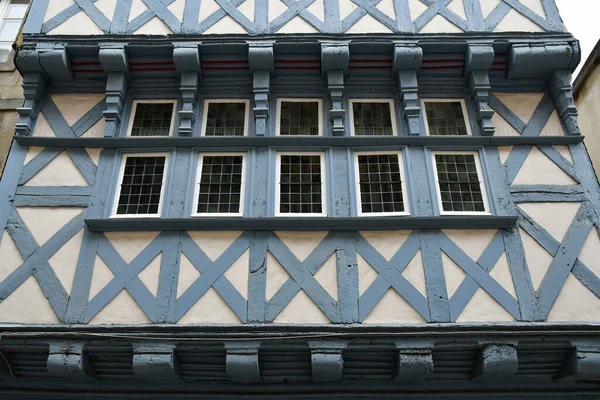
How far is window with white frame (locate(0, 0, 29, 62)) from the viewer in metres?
8.58

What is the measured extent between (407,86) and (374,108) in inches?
20.1

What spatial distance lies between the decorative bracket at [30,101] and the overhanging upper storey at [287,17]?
0.73 meters

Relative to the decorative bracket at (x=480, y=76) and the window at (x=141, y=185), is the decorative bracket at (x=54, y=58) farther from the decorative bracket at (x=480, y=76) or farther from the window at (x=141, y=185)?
the decorative bracket at (x=480, y=76)

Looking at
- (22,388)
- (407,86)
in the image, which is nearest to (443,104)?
(407,86)

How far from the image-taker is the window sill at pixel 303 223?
6406 millimetres

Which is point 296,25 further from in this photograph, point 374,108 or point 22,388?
point 22,388

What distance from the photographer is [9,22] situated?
8.95 metres

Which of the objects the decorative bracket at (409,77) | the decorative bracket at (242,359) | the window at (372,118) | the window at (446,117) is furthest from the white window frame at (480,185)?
the decorative bracket at (242,359)

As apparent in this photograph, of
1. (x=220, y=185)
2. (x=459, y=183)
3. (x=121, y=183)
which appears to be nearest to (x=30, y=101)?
(x=121, y=183)

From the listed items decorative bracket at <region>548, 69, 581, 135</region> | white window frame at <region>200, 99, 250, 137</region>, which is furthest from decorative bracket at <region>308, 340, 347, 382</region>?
decorative bracket at <region>548, 69, 581, 135</region>

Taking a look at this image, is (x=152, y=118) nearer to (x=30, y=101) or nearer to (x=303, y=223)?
(x=30, y=101)

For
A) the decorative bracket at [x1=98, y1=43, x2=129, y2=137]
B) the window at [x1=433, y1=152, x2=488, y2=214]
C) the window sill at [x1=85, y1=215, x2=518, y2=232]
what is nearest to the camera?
the window sill at [x1=85, y1=215, x2=518, y2=232]

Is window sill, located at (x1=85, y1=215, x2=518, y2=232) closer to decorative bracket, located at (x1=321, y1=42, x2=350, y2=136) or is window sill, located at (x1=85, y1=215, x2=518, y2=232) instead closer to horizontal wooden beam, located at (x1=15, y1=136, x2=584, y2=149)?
horizontal wooden beam, located at (x1=15, y1=136, x2=584, y2=149)

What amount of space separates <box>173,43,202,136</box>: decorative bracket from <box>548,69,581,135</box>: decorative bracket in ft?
15.2
